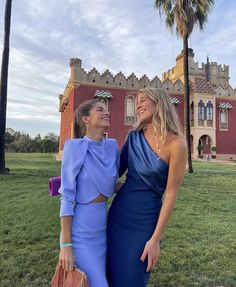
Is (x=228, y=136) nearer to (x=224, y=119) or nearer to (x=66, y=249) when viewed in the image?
(x=224, y=119)

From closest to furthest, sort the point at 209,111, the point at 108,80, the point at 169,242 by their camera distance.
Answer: the point at 169,242 → the point at 108,80 → the point at 209,111

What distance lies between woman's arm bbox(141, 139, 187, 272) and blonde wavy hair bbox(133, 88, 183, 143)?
101 mm

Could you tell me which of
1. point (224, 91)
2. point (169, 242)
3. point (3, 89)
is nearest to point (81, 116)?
point (169, 242)

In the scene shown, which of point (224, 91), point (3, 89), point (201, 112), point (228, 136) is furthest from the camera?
point (224, 91)

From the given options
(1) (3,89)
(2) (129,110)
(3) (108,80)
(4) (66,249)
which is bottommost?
(4) (66,249)

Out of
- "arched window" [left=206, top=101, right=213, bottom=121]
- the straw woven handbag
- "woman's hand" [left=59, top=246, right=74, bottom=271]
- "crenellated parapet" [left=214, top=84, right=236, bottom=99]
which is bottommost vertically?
the straw woven handbag

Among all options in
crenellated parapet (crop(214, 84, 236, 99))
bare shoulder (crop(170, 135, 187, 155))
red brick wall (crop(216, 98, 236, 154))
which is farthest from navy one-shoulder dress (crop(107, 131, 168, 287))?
crenellated parapet (crop(214, 84, 236, 99))

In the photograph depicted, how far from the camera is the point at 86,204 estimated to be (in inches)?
80.4

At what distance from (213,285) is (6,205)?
5294 mm

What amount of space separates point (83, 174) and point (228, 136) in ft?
111

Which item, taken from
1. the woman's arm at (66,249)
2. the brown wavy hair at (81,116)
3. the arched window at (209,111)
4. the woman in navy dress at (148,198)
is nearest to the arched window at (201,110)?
the arched window at (209,111)

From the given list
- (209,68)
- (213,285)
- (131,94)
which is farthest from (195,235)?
(209,68)

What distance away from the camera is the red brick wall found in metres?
33.4

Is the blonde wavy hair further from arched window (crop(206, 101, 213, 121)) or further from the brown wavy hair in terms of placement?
arched window (crop(206, 101, 213, 121))
